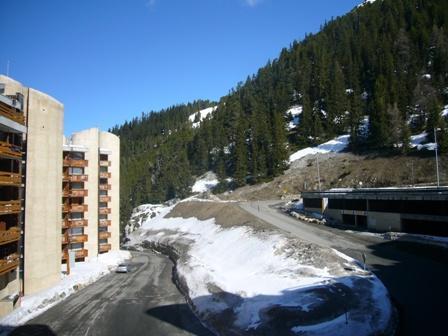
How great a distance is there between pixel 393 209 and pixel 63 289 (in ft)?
118

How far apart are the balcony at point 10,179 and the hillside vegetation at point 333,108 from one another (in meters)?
69.0

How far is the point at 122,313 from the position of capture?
30281 millimetres

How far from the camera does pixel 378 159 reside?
86.8 metres

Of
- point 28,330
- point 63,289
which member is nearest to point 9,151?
point 28,330

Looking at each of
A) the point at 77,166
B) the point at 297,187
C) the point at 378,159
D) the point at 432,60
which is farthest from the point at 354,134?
the point at 77,166

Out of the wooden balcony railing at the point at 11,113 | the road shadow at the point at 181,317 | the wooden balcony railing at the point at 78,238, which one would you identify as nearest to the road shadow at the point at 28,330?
the road shadow at the point at 181,317

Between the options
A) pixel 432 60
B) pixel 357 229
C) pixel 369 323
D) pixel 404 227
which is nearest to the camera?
pixel 369 323

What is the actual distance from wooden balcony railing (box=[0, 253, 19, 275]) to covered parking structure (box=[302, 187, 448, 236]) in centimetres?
3835

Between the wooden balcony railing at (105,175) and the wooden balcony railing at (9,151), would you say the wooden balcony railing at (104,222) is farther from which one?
the wooden balcony railing at (9,151)

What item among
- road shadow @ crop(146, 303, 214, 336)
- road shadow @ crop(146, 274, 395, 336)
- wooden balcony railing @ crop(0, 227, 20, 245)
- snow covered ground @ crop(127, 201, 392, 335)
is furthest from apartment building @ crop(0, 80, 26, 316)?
snow covered ground @ crop(127, 201, 392, 335)

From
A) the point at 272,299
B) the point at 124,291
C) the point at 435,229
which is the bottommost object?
the point at 124,291

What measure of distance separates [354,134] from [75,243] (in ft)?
228

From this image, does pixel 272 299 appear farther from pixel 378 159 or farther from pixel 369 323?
pixel 378 159

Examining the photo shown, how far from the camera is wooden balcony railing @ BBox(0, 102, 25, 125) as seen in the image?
3218 centimetres
